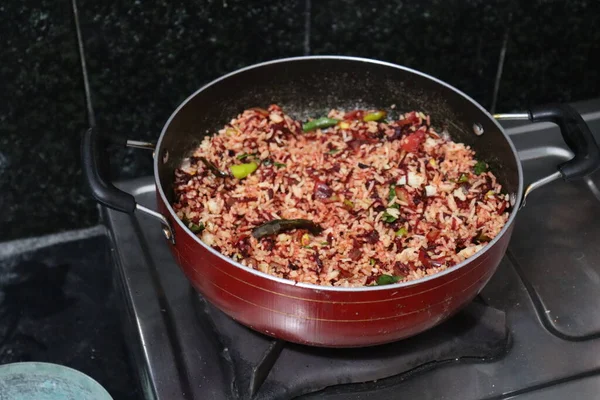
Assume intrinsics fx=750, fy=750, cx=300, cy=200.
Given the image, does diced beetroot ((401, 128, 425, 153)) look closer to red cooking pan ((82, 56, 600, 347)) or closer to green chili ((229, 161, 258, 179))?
red cooking pan ((82, 56, 600, 347))

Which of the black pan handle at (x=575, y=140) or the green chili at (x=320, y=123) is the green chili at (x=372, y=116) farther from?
the black pan handle at (x=575, y=140)

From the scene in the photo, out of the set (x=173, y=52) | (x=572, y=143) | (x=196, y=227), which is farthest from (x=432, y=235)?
(x=173, y=52)

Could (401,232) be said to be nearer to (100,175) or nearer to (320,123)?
(320,123)

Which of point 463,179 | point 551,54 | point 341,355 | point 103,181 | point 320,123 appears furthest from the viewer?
point 551,54

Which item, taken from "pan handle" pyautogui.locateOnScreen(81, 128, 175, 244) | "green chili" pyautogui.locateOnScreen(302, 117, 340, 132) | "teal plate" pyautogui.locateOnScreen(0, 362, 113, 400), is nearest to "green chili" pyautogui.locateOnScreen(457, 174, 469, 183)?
"green chili" pyautogui.locateOnScreen(302, 117, 340, 132)

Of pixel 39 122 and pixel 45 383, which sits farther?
pixel 39 122

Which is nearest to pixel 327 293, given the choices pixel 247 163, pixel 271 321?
pixel 271 321
